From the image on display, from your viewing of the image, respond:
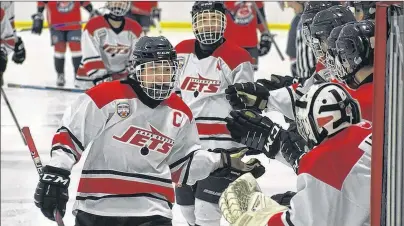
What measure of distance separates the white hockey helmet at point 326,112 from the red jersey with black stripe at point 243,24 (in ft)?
15.8

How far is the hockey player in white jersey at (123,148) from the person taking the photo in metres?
2.89

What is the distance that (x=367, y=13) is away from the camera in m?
4.38

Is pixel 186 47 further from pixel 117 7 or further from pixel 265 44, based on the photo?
pixel 265 44

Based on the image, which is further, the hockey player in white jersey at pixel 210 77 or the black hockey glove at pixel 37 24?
the black hockey glove at pixel 37 24

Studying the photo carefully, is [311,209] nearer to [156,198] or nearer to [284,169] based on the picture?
[156,198]

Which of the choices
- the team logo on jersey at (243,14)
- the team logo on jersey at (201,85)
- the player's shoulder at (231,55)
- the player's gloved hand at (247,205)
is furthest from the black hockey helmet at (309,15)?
the team logo on jersey at (243,14)

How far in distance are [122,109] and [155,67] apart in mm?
187

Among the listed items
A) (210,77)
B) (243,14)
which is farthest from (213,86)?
(243,14)

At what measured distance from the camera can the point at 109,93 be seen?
293 centimetres

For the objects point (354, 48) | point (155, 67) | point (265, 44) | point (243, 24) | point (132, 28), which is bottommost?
point (265, 44)

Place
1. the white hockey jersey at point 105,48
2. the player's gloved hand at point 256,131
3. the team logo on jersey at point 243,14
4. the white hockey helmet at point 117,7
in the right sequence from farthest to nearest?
the team logo on jersey at point 243,14 → the white hockey helmet at point 117,7 → the white hockey jersey at point 105,48 → the player's gloved hand at point 256,131

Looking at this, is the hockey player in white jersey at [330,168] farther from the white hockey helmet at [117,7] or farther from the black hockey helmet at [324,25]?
the white hockey helmet at [117,7]

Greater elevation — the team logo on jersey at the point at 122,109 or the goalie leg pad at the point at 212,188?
the team logo on jersey at the point at 122,109

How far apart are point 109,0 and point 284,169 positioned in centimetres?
160
